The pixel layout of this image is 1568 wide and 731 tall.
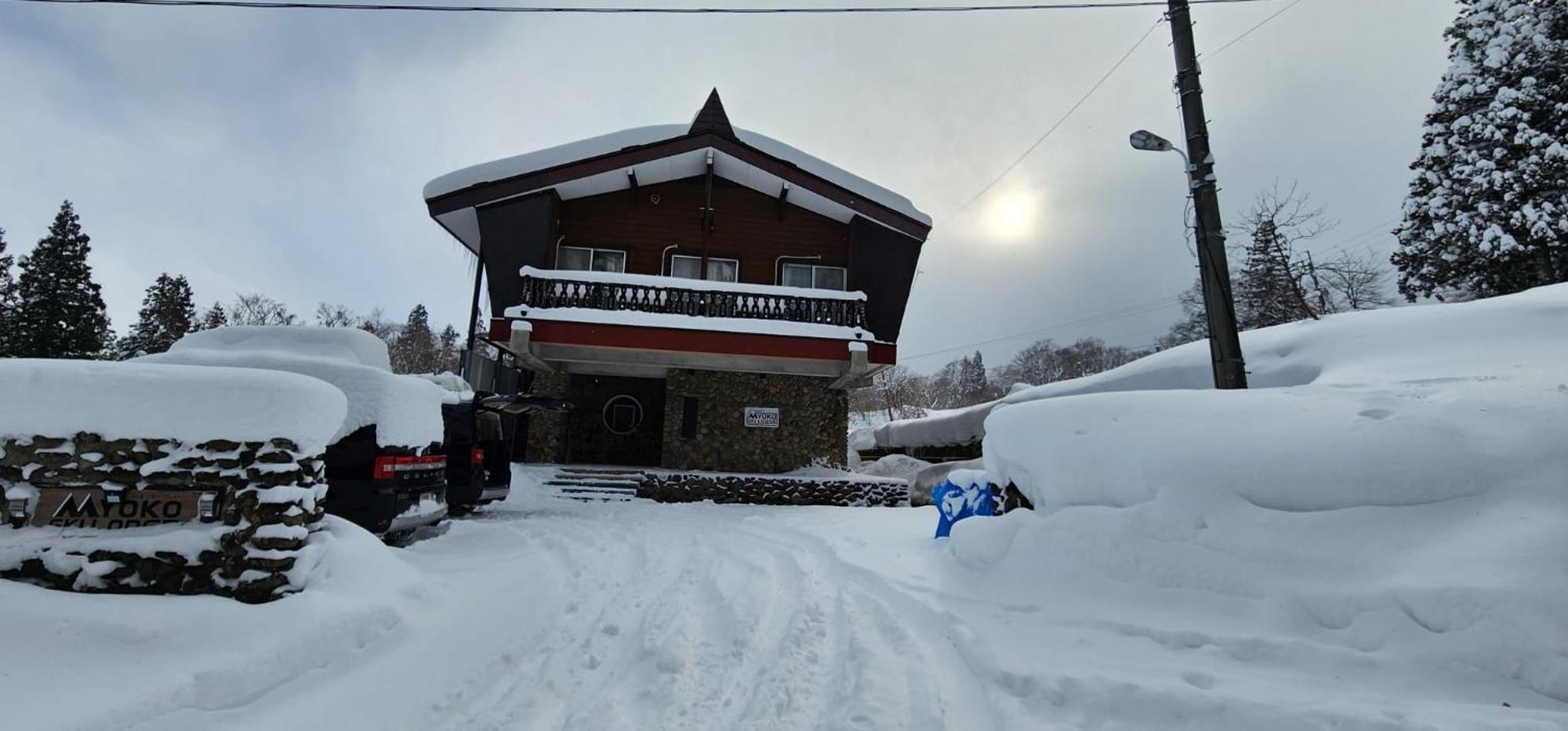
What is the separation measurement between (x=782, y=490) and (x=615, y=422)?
5.03 metres

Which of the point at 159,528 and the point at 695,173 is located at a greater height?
the point at 695,173

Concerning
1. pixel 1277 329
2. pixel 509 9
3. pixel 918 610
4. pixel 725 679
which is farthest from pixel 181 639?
pixel 1277 329

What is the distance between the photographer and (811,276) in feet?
49.9

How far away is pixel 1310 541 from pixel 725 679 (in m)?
3.05

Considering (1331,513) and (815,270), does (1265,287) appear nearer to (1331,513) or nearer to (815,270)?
(815,270)

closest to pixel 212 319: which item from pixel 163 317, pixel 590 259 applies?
pixel 163 317

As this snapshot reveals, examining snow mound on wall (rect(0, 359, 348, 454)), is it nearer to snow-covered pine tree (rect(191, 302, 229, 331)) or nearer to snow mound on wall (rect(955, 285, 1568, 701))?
snow mound on wall (rect(955, 285, 1568, 701))

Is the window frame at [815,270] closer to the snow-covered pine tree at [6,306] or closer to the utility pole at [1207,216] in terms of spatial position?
the utility pole at [1207,216]

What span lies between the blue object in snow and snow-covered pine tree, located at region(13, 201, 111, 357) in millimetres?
37353

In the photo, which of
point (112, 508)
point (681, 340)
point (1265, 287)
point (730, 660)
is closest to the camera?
point (112, 508)

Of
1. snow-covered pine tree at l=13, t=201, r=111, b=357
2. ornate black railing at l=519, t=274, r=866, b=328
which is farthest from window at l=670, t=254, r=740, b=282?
snow-covered pine tree at l=13, t=201, r=111, b=357

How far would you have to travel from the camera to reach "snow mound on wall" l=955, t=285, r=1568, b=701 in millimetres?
2551

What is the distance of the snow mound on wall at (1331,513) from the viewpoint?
255 centimetres

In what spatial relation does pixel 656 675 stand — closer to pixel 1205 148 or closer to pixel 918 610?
pixel 918 610
